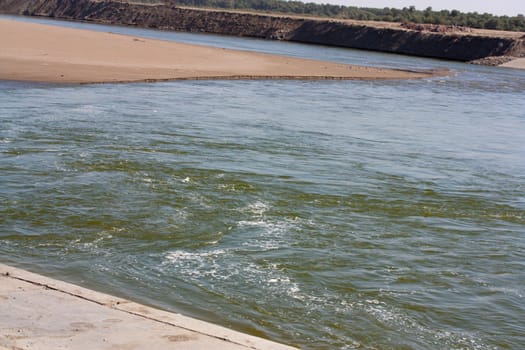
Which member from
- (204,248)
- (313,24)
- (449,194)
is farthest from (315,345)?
(313,24)

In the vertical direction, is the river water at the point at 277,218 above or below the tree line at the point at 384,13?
below

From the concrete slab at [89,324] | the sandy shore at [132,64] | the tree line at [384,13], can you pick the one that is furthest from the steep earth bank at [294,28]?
the concrete slab at [89,324]

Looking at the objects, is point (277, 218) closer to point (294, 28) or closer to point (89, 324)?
point (89, 324)

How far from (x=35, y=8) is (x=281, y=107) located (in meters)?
96.1

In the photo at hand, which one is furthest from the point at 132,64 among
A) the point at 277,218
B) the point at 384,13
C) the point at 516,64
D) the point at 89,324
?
the point at 384,13

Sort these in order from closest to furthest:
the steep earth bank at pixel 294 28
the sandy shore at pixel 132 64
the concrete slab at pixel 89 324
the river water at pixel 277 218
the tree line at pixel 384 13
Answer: the concrete slab at pixel 89 324 < the river water at pixel 277 218 < the sandy shore at pixel 132 64 < the steep earth bank at pixel 294 28 < the tree line at pixel 384 13

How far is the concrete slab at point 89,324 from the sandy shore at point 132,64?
57.4ft

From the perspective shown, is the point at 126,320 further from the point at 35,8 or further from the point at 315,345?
the point at 35,8

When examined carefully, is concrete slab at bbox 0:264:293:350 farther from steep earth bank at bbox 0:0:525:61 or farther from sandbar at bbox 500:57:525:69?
steep earth bank at bbox 0:0:525:61

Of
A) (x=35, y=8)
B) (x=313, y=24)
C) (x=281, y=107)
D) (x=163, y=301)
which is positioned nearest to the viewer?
(x=163, y=301)

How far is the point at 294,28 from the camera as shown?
270ft

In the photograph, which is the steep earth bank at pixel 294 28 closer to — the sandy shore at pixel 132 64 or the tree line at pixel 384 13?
the tree line at pixel 384 13

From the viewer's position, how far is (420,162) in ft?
49.3

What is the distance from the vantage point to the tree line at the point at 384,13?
289 ft
